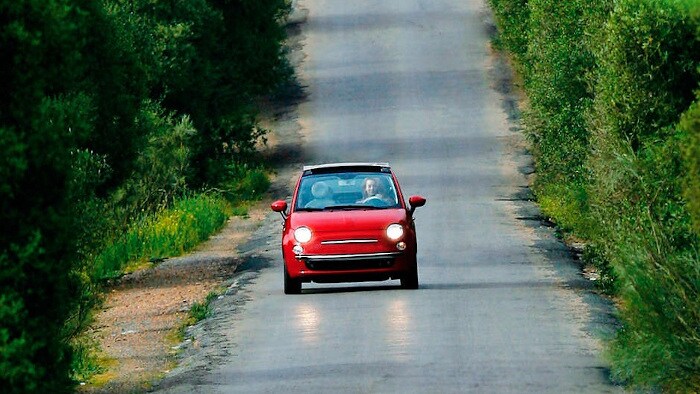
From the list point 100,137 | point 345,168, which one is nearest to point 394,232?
point 345,168

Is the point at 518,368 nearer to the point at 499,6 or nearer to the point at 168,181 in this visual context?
the point at 168,181

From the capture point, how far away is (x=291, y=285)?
89.0 ft

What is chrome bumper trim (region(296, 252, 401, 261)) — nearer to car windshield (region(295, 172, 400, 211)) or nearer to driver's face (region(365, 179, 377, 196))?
car windshield (region(295, 172, 400, 211))

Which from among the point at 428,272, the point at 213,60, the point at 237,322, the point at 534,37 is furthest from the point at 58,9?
the point at 213,60

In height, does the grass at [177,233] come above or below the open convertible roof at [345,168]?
below

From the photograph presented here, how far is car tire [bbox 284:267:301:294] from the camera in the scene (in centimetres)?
2683

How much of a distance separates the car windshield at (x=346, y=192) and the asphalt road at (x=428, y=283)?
4.28 feet

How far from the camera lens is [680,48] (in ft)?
77.5

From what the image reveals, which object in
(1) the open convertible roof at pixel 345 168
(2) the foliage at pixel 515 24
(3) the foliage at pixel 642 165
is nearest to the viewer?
(3) the foliage at pixel 642 165

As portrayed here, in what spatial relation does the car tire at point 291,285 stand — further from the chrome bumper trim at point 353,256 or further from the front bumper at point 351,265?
the chrome bumper trim at point 353,256

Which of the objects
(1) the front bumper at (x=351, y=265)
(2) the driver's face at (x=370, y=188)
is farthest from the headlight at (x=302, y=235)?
(2) the driver's face at (x=370, y=188)

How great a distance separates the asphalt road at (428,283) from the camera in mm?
19609

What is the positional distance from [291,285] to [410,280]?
1766 mm

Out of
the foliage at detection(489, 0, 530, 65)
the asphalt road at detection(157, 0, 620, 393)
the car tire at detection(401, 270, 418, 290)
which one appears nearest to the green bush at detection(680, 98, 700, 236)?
the asphalt road at detection(157, 0, 620, 393)
